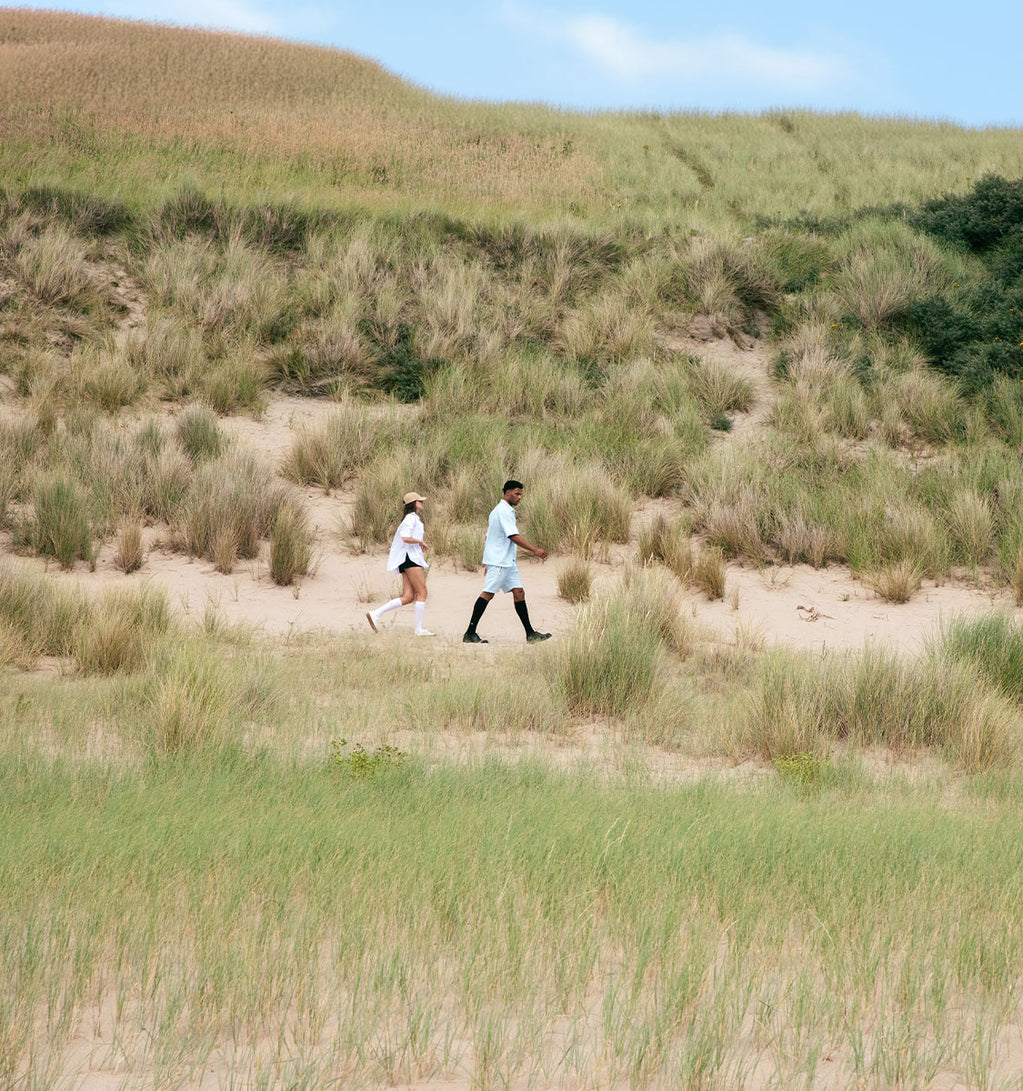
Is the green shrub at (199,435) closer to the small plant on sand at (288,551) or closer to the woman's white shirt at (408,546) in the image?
the small plant on sand at (288,551)

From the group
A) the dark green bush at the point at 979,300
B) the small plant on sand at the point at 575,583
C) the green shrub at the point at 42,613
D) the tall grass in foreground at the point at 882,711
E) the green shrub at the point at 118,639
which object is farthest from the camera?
the dark green bush at the point at 979,300

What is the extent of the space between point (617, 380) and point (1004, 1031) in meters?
15.3

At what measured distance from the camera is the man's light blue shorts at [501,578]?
10.3 m

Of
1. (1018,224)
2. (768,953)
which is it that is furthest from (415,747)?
(1018,224)

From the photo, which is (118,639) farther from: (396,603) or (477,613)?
(477,613)

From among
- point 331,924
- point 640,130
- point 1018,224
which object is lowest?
point 331,924

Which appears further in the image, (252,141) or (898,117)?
(898,117)

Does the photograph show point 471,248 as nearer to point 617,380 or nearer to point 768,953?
A: point 617,380

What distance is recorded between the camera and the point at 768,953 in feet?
12.1

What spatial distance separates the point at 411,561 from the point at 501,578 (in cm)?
91

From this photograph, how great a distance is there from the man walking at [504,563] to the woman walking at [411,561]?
551mm

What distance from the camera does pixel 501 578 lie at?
10.3 meters

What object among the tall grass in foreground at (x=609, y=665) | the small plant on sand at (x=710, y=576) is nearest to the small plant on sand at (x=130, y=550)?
the tall grass in foreground at (x=609, y=665)

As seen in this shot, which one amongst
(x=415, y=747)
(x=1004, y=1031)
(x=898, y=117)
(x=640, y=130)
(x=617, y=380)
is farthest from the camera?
(x=898, y=117)
